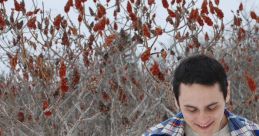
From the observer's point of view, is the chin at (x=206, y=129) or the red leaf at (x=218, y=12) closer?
the chin at (x=206, y=129)

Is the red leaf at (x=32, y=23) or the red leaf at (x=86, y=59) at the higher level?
the red leaf at (x=32, y=23)

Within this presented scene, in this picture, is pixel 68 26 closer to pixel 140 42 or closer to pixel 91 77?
pixel 91 77

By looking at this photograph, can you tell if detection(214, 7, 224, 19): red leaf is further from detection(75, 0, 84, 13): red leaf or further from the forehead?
the forehead

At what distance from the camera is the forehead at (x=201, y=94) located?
2033 mm

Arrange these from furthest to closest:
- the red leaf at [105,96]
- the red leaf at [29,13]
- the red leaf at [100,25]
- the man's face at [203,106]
A: the red leaf at [105,96]
the red leaf at [29,13]
the red leaf at [100,25]
the man's face at [203,106]

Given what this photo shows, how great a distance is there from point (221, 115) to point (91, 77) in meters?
3.03

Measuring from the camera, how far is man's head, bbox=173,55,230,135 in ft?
6.68

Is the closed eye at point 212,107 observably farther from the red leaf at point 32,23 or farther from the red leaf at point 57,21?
the red leaf at point 32,23

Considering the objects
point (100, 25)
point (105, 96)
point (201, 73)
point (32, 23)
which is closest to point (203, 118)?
point (201, 73)

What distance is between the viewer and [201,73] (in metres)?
2.07

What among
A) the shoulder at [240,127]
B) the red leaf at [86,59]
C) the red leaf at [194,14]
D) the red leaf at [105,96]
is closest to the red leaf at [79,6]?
the red leaf at [86,59]

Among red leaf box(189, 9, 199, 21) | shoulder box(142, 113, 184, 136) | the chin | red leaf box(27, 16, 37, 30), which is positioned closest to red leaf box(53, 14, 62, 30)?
red leaf box(27, 16, 37, 30)

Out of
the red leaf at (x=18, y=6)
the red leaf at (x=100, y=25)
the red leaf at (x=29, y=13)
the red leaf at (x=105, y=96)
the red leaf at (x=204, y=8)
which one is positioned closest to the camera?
the red leaf at (x=100, y=25)

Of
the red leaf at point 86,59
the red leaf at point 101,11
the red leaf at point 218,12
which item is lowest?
the red leaf at point 86,59
